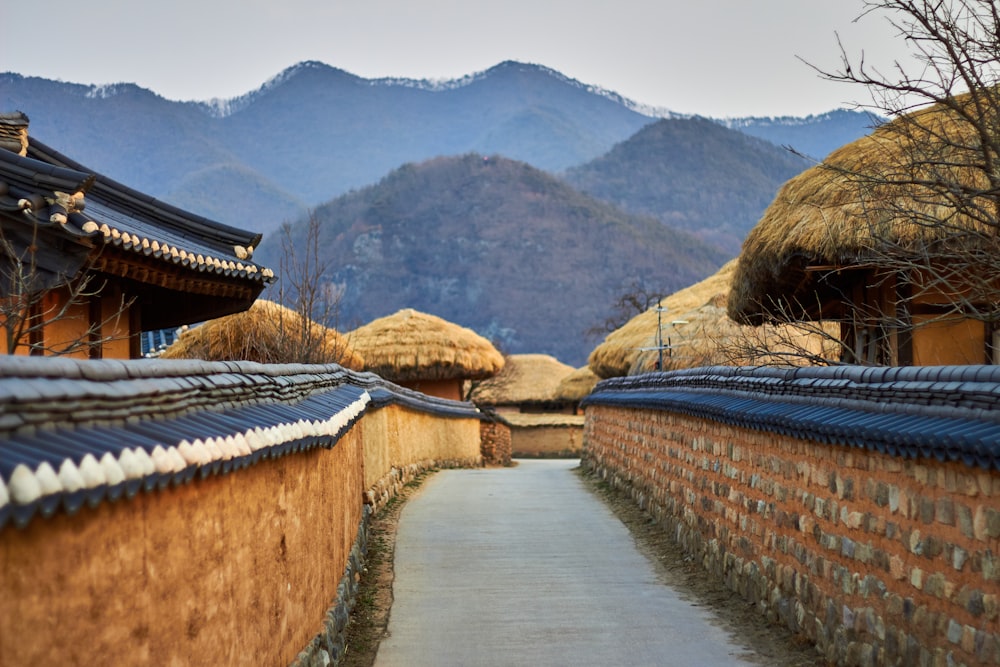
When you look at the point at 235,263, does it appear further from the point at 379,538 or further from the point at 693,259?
the point at 693,259

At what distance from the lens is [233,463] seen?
4359 mm

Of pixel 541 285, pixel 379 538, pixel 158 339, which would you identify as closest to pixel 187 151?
pixel 541 285

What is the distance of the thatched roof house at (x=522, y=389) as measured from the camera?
49406 mm

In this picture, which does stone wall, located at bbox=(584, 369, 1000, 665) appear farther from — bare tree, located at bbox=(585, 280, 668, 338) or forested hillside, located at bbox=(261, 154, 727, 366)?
forested hillside, located at bbox=(261, 154, 727, 366)

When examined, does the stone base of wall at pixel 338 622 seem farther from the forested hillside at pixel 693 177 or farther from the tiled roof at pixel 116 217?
the forested hillside at pixel 693 177

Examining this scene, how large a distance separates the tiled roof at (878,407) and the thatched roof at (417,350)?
20351 mm

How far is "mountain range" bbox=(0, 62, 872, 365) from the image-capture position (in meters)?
95.1

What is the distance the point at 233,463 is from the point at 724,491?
6.19 meters

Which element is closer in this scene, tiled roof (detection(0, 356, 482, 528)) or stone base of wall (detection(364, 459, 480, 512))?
tiled roof (detection(0, 356, 482, 528))

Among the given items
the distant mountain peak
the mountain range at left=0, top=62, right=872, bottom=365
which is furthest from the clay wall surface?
the distant mountain peak

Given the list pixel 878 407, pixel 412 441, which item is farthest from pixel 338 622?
pixel 412 441

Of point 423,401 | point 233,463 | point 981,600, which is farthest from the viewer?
point 423,401

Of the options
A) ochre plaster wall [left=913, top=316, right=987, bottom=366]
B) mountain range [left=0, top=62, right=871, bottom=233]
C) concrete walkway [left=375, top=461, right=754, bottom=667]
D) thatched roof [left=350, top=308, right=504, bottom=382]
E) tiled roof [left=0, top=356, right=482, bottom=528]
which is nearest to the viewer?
tiled roof [left=0, top=356, right=482, bottom=528]

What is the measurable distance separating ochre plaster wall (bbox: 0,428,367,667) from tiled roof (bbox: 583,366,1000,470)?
3035 millimetres
